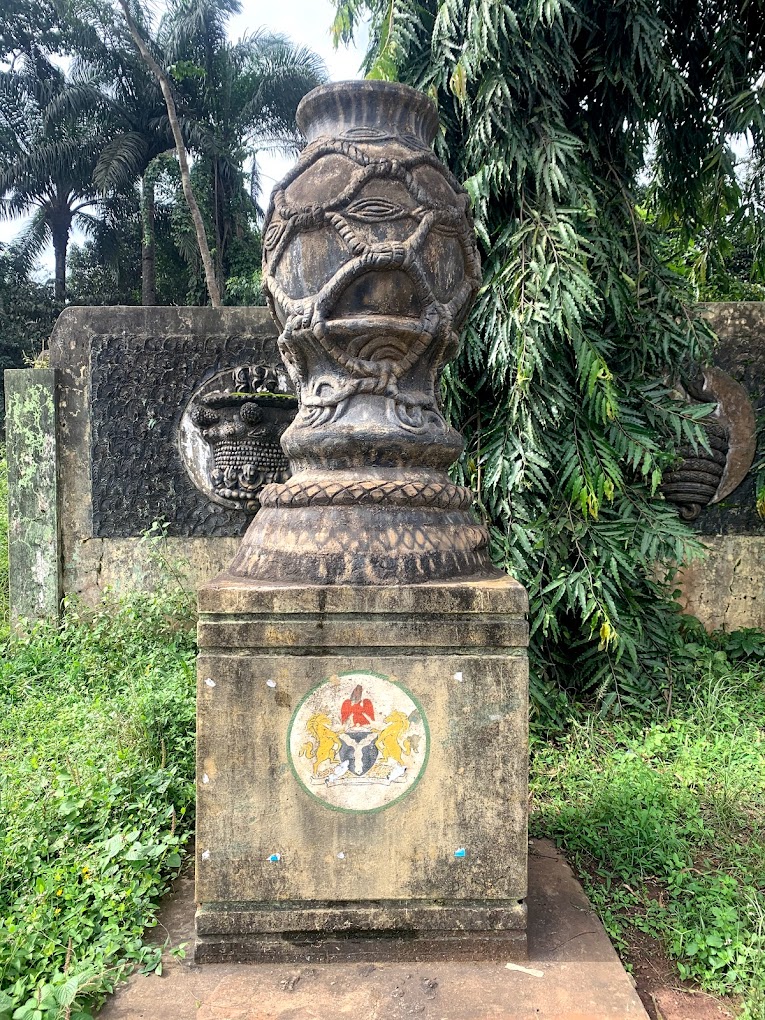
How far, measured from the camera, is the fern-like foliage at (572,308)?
10.9 feet

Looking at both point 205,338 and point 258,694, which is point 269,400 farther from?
point 258,694

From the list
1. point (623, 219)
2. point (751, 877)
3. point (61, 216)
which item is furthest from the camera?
point (61, 216)

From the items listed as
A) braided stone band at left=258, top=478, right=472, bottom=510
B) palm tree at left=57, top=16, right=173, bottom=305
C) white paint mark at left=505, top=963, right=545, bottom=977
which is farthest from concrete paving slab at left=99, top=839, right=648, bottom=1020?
palm tree at left=57, top=16, right=173, bottom=305

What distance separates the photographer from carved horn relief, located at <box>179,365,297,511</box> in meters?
4.21

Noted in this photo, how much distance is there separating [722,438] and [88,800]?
3.71 m

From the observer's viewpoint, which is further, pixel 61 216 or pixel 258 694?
pixel 61 216

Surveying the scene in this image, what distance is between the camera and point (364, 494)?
184cm

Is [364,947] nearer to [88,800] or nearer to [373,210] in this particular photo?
[88,800]

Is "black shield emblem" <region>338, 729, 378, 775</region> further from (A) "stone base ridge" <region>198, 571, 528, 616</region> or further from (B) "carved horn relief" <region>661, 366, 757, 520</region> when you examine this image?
(B) "carved horn relief" <region>661, 366, 757, 520</region>

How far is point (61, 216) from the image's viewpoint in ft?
48.8

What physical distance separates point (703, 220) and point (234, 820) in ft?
14.6

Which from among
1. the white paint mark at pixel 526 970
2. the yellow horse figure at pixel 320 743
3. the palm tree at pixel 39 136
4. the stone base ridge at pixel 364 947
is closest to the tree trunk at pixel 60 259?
the palm tree at pixel 39 136

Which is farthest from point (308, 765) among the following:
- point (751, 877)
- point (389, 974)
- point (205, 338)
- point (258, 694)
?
point (205, 338)

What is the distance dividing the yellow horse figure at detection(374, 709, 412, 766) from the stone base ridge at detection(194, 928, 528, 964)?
422 mm
